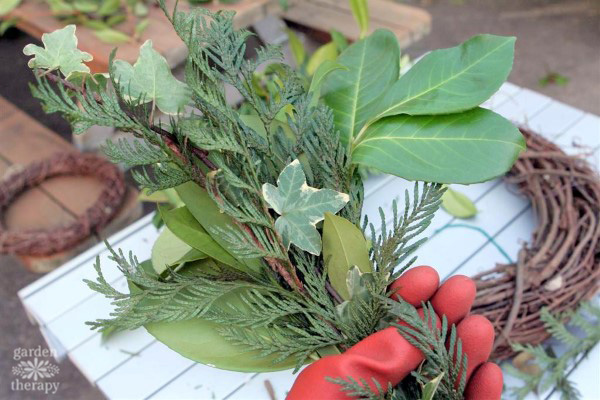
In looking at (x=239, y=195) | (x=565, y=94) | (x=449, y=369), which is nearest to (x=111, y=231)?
(x=239, y=195)

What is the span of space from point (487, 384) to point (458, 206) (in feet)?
1.54

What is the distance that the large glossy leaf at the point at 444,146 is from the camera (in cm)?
49

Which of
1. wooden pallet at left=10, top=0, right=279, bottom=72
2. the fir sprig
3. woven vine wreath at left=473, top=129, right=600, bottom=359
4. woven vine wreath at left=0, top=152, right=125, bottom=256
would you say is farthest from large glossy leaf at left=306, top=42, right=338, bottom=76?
the fir sprig

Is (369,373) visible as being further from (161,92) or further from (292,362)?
(161,92)

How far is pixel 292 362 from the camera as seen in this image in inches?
20.1

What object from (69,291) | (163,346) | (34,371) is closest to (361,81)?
(163,346)

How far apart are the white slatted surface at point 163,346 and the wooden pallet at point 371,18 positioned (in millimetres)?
579

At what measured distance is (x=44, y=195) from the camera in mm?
1549

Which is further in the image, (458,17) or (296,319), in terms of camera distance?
(458,17)

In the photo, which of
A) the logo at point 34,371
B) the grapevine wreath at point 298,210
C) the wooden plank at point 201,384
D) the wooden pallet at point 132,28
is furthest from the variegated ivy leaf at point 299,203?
the wooden pallet at point 132,28

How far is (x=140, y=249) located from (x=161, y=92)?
18.3 inches

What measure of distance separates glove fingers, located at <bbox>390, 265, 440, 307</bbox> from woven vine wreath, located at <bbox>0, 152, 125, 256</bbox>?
3.59 feet

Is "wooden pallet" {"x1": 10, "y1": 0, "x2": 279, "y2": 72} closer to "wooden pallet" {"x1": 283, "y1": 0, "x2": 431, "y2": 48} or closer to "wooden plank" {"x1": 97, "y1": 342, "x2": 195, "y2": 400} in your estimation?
"wooden pallet" {"x1": 283, "y1": 0, "x2": 431, "y2": 48}

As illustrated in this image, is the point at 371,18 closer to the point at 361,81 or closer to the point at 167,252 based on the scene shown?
the point at 361,81
